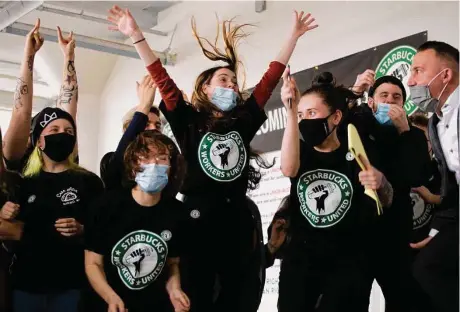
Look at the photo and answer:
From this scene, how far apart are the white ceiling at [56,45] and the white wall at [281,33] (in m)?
0.19

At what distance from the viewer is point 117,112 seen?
9.86 m

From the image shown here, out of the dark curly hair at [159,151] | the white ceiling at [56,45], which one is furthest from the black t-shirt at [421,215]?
the white ceiling at [56,45]

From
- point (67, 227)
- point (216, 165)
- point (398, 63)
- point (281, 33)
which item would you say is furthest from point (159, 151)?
point (281, 33)

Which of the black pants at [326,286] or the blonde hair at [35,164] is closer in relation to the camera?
the black pants at [326,286]

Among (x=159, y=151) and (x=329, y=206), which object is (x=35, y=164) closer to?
(x=159, y=151)

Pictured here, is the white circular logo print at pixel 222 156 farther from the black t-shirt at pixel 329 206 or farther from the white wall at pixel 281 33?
the white wall at pixel 281 33

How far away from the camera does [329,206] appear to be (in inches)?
133

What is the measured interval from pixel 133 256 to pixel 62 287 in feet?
1.27

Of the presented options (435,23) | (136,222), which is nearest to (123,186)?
(136,222)

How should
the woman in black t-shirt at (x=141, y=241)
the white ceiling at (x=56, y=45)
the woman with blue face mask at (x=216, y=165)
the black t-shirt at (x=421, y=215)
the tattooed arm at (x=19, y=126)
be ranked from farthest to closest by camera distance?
the white ceiling at (x=56, y=45) < the black t-shirt at (x=421, y=215) < the tattooed arm at (x=19, y=126) < the woman with blue face mask at (x=216, y=165) < the woman in black t-shirt at (x=141, y=241)

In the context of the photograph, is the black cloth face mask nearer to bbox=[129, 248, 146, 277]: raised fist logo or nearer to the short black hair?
bbox=[129, 248, 146, 277]: raised fist logo

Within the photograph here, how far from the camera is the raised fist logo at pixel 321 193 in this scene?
11.2 ft

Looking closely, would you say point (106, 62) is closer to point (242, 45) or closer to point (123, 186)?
point (242, 45)

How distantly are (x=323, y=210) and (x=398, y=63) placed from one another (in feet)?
9.30
